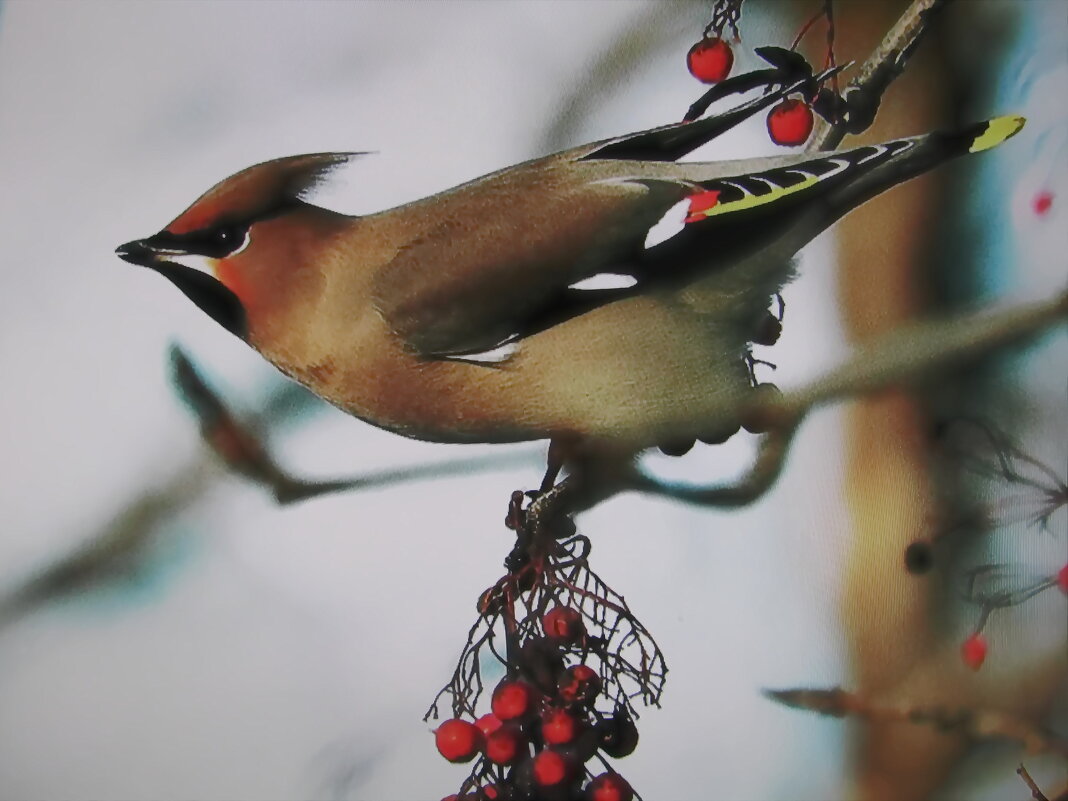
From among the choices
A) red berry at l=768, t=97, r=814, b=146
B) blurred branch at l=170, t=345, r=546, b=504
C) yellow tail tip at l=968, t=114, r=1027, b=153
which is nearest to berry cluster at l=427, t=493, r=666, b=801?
blurred branch at l=170, t=345, r=546, b=504

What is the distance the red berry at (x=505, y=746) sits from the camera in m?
0.87

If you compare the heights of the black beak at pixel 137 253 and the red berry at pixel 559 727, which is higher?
the black beak at pixel 137 253

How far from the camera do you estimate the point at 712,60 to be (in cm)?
97

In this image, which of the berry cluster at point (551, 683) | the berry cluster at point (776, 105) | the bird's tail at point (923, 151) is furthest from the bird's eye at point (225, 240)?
the bird's tail at point (923, 151)

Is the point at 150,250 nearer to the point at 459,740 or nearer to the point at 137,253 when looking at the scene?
the point at 137,253

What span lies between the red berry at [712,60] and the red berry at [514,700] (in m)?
0.61

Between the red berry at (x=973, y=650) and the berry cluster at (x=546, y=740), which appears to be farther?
the red berry at (x=973, y=650)

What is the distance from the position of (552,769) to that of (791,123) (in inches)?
→ 25.6

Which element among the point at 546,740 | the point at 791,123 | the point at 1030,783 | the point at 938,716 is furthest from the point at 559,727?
the point at 791,123

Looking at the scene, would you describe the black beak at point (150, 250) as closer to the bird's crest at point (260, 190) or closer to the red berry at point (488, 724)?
the bird's crest at point (260, 190)

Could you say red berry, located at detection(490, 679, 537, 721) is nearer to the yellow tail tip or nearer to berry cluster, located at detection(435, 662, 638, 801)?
berry cluster, located at detection(435, 662, 638, 801)

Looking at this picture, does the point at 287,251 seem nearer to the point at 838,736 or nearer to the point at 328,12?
the point at 328,12

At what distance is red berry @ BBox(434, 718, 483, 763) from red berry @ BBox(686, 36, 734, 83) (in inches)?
26.4

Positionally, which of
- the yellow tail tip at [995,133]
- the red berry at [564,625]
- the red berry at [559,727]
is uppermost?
the yellow tail tip at [995,133]
